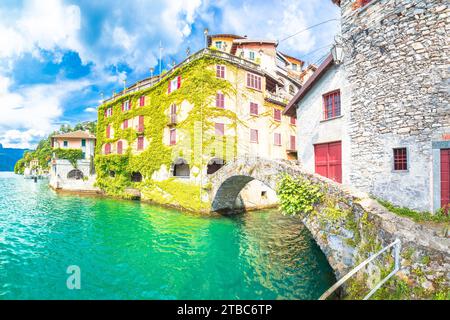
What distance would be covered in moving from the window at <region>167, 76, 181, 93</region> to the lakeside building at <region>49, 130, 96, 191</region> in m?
20.0

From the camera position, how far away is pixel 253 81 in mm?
23953

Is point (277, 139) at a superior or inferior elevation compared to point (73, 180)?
superior

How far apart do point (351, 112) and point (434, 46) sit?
3642mm

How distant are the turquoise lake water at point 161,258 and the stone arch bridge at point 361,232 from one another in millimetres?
1855

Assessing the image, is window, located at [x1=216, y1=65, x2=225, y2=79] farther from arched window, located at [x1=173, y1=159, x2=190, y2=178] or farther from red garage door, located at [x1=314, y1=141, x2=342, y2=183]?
red garage door, located at [x1=314, y1=141, x2=342, y2=183]

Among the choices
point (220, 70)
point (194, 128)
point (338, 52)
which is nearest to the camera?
point (338, 52)

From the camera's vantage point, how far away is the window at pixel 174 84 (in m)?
23.1

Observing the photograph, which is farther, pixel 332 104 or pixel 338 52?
pixel 332 104

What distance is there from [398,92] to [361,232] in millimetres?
6532

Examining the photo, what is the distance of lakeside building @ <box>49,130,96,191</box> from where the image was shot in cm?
3366

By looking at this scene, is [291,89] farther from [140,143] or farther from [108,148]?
[108,148]

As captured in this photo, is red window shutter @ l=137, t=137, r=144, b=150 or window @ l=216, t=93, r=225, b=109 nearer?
window @ l=216, t=93, r=225, b=109

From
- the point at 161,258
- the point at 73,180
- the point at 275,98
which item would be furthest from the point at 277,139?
the point at 73,180

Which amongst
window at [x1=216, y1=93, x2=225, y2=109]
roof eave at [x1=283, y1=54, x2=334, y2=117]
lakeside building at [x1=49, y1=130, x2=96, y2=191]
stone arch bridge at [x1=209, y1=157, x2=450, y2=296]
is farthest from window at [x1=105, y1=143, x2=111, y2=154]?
stone arch bridge at [x1=209, y1=157, x2=450, y2=296]
